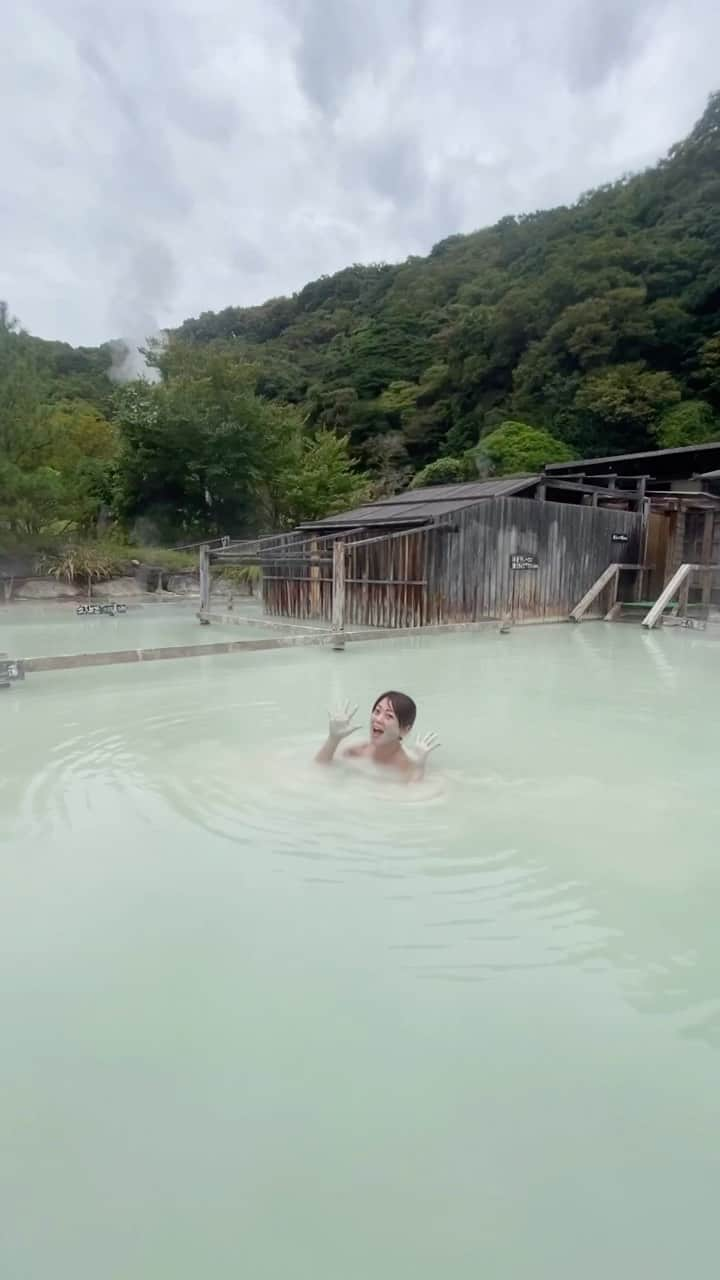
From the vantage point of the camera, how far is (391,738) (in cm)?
402

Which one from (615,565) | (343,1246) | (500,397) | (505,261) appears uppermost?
(505,261)

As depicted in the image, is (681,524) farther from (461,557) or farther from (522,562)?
(461,557)

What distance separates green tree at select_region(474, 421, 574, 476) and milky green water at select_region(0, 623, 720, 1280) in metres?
25.0

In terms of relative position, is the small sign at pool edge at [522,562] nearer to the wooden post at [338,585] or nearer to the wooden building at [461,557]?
the wooden building at [461,557]

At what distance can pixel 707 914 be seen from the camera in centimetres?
274

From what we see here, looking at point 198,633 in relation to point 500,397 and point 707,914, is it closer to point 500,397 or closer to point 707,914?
point 707,914

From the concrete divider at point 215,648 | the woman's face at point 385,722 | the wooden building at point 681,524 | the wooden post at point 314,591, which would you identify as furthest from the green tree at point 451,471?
the woman's face at point 385,722

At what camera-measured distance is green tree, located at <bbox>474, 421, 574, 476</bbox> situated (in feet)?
92.1

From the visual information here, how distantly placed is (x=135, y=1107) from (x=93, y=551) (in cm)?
1794

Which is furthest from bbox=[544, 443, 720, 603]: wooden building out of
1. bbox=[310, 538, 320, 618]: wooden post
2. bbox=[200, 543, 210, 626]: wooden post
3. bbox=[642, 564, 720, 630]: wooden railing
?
bbox=[200, 543, 210, 626]: wooden post

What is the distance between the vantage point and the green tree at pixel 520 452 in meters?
28.1

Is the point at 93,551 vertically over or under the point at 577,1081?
over

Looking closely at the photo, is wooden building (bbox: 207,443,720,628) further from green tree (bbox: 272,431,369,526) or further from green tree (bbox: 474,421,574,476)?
green tree (bbox: 474,421,574,476)

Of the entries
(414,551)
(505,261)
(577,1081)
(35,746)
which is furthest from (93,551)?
(505,261)
